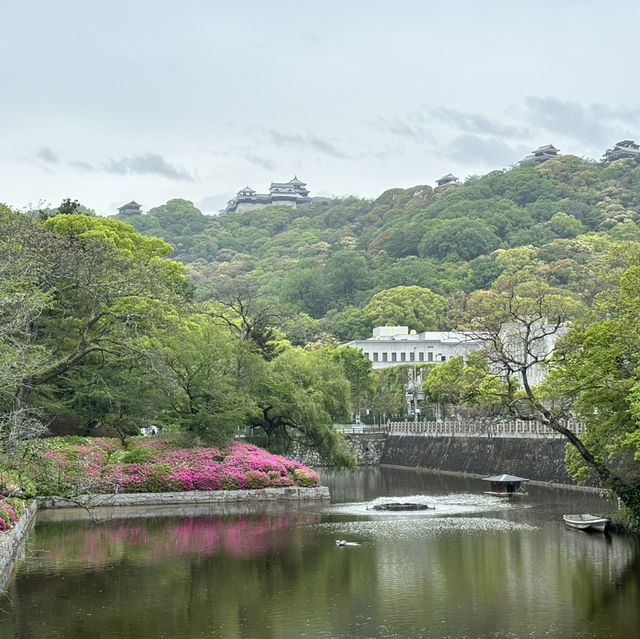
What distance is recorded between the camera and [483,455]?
58.8 metres

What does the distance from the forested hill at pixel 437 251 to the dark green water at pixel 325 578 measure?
6708cm

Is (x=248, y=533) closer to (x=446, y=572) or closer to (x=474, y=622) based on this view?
(x=446, y=572)

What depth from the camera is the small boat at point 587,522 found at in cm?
3141

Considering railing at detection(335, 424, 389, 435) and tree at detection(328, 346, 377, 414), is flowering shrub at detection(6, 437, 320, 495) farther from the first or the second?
tree at detection(328, 346, 377, 414)

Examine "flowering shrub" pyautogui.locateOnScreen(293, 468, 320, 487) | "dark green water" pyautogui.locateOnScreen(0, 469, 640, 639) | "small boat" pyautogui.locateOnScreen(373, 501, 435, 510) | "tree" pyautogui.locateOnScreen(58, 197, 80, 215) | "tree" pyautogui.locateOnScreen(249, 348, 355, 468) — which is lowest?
"dark green water" pyautogui.locateOnScreen(0, 469, 640, 639)

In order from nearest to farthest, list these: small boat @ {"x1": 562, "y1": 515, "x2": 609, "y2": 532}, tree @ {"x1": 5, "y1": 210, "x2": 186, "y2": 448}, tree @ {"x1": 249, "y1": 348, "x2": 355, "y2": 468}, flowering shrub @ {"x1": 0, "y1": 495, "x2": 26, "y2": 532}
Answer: flowering shrub @ {"x1": 0, "y1": 495, "x2": 26, "y2": 532}, small boat @ {"x1": 562, "y1": 515, "x2": 609, "y2": 532}, tree @ {"x1": 5, "y1": 210, "x2": 186, "y2": 448}, tree @ {"x1": 249, "y1": 348, "x2": 355, "y2": 468}

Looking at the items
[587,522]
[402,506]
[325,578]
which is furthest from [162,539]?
[587,522]

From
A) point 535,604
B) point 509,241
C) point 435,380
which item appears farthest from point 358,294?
point 535,604

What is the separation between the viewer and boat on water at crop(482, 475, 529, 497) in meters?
46.4

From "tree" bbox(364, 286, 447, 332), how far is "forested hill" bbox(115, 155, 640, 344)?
146mm

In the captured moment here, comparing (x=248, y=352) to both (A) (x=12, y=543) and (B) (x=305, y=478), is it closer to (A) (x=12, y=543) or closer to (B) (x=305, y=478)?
(B) (x=305, y=478)

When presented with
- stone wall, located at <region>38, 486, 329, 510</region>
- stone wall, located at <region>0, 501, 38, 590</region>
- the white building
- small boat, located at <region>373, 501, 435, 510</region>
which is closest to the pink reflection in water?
stone wall, located at <region>0, 501, 38, 590</region>

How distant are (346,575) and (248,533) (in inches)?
344

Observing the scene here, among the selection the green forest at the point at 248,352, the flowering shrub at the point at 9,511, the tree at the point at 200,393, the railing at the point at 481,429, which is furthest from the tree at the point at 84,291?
the railing at the point at 481,429
